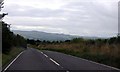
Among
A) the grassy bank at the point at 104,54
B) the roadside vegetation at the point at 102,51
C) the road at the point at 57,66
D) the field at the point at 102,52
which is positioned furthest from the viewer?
the roadside vegetation at the point at 102,51

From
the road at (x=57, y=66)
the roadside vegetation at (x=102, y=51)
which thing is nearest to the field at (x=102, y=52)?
the roadside vegetation at (x=102, y=51)

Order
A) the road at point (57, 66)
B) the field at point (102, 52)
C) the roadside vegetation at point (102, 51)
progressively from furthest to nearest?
the roadside vegetation at point (102, 51)
the field at point (102, 52)
the road at point (57, 66)

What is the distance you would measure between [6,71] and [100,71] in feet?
17.2

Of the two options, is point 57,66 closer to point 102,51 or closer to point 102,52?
point 102,52

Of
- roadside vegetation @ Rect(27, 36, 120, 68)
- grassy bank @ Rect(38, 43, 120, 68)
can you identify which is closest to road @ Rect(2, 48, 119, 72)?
grassy bank @ Rect(38, 43, 120, 68)

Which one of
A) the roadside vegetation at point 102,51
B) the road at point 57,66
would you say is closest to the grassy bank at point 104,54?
the roadside vegetation at point 102,51

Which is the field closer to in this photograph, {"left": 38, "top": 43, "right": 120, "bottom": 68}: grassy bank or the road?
{"left": 38, "top": 43, "right": 120, "bottom": 68}: grassy bank

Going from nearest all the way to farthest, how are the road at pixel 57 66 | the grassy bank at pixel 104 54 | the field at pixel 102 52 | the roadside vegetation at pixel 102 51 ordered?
1. the road at pixel 57 66
2. the grassy bank at pixel 104 54
3. the field at pixel 102 52
4. the roadside vegetation at pixel 102 51

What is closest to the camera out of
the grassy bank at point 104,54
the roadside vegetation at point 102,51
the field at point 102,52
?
the grassy bank at point 104,54

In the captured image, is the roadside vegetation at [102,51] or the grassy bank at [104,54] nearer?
the grassy bank at [104,54]

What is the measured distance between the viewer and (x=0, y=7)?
33812 millimetres

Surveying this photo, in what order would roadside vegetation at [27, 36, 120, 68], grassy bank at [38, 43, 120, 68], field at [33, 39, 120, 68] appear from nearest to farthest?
grassy bank at [38, 43, 120, 68] → field at [33, 39, 120, 68] → roadside vegetation at [27, 36, 120, 68]

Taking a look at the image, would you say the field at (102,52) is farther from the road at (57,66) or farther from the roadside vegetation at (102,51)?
the road at (57,66)

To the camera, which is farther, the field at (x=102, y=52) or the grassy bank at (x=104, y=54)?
the field at (x=102, y=52)
